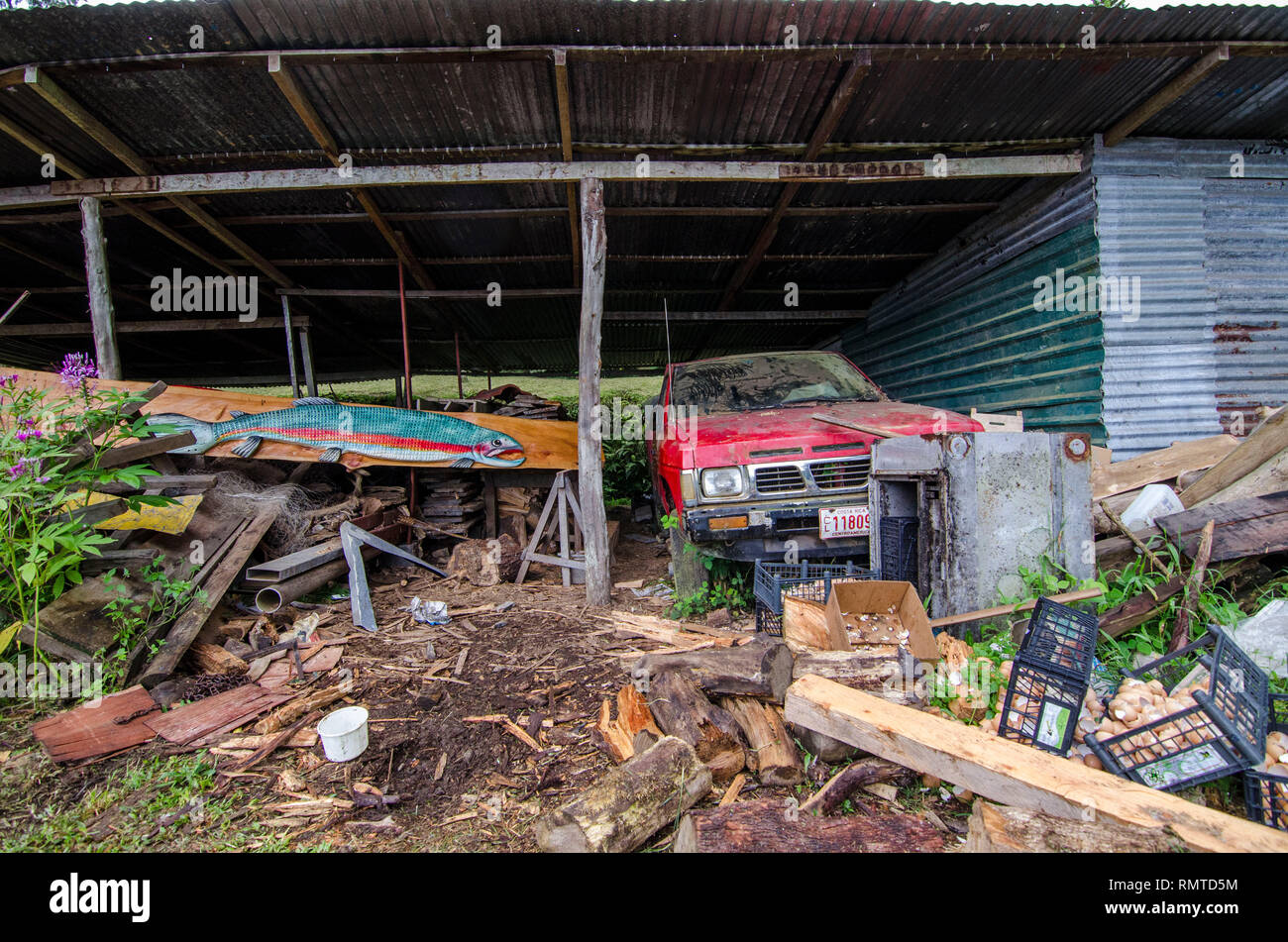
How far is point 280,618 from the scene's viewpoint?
4137mm

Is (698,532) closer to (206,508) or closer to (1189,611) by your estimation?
(1189,611)

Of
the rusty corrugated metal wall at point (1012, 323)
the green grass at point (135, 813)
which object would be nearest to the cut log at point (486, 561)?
the green grass at point (135, 813)

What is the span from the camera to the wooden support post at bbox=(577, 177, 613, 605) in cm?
489

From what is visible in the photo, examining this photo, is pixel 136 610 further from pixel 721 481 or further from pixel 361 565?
pixel 721 481

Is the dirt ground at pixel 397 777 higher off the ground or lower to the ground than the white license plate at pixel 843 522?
lower

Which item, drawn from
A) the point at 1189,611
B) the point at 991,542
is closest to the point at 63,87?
the point at 991,542

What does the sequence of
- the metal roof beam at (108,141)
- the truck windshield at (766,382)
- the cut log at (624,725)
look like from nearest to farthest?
the cut log at (624,725) → the metal roof beam at (108,141) → the truck windshield at (766,382)

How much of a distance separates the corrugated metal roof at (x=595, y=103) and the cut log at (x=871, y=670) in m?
4.09

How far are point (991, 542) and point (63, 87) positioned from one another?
24.4ft

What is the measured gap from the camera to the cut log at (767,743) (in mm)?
2193

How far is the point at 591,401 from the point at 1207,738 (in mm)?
4283

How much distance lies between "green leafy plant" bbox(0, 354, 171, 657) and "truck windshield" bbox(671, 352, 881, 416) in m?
3.87

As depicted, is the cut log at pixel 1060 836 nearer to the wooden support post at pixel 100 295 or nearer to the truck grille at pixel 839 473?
the truck grille at pixel 839 473

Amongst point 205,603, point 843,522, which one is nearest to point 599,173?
point 843,522
